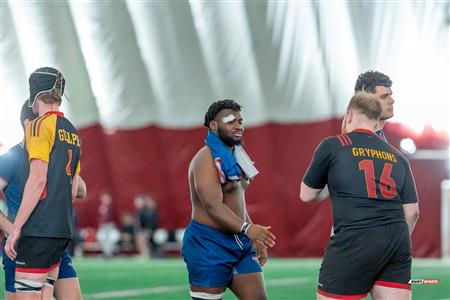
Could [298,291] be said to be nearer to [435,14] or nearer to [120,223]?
[435,14]

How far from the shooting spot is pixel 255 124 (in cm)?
2958

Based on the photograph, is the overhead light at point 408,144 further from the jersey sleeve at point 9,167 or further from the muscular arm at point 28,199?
the muscular arm at point 28,199

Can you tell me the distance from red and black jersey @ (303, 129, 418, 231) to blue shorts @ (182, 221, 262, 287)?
1.29 meters

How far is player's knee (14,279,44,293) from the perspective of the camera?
7.03 meters

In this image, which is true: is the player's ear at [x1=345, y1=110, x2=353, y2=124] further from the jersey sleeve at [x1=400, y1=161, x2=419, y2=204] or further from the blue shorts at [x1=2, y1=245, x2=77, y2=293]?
the blue shorts at [x1=2, y1=245, x2=77, y2=293]

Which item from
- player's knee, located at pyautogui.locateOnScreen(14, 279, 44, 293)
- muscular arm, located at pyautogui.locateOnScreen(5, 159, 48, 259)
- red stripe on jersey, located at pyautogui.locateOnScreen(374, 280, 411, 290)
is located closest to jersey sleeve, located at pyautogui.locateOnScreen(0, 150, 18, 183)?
muscular arm, located at pyautogui.locateOnScreen(5, 159, 48, 259)

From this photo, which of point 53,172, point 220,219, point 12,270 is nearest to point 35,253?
point 53,172

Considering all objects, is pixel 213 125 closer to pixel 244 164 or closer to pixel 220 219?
pixel 244 164

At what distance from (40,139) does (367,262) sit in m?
2.36

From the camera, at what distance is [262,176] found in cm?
2950

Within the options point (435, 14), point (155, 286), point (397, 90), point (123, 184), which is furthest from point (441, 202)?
point (155, 286)

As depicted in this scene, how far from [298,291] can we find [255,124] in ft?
47.9

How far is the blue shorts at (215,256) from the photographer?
25.6 ft

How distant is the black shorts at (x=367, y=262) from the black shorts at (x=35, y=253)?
188 centimetres
